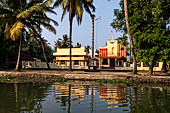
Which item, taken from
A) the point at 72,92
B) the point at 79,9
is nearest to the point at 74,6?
the point at 79,9

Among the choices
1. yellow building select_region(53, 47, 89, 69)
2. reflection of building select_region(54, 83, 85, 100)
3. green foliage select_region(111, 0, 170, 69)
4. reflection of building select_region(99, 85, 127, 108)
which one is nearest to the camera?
reflection of building select_region(99, 85, 127, 108)

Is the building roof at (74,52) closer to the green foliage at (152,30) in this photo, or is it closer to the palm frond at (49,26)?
the palm frond at (49,26)

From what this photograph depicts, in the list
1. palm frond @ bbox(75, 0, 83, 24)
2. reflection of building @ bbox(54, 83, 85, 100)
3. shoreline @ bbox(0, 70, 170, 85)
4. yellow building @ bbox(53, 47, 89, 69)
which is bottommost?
reflection of building @ bbox(54, 83, 85, 100)

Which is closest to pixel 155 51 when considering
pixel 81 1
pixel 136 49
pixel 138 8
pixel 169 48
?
pixel 169 48

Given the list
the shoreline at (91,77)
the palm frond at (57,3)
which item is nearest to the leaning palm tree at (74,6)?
the palm frond at (57,3)

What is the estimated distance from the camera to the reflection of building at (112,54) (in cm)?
3684

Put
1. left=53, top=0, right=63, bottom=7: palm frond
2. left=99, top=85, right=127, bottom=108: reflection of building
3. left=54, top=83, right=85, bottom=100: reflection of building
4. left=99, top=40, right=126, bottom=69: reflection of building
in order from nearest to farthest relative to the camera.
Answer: left=99, top=85, right=127, bottom=108: reflection of building, left=54, top=83, right=85, bottom=100: reflection of building, left=53, top=0, right=63, bottom=7: palm frond, left=99, top=40, right=126, bottom=69: reflection of building

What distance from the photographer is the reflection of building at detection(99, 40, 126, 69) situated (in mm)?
36844

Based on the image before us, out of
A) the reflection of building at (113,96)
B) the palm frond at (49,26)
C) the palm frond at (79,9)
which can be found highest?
the palm frond at (79,9)

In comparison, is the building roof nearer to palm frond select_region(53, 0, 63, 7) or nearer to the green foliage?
palm frond select_region(53, 0, 63, 7)

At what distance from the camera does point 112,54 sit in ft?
121

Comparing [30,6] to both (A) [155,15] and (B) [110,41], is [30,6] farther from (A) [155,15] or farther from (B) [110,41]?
(B) [110,41]

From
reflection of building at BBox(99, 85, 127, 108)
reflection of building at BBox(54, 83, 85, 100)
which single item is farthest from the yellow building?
reflection of building at BBox(99, 85, 127, 108)

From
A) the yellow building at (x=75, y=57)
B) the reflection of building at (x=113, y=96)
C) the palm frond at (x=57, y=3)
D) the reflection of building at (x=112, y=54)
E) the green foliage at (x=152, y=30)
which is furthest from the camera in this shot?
the yellow building at (x=75, y=57)
